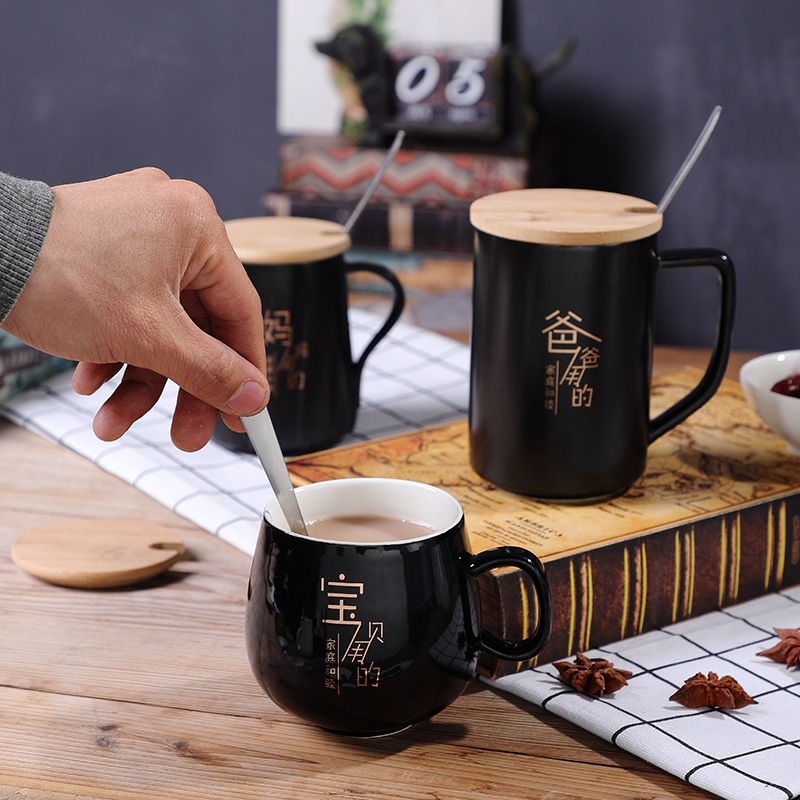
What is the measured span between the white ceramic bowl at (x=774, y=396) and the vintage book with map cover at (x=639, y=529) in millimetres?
25

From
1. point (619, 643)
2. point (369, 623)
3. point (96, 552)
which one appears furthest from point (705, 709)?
point (96, 552)

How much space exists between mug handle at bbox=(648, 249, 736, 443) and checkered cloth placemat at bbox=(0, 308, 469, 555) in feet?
1.04

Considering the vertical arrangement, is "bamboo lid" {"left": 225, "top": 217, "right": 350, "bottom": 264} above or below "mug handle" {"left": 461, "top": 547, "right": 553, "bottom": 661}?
above

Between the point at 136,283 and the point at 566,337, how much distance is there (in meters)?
0.29

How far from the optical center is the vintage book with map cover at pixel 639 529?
2.27ft

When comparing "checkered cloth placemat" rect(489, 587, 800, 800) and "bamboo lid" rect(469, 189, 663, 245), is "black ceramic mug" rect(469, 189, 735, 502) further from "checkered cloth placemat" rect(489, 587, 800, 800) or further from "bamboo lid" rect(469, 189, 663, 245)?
"checkered cloth placemat" rect(489, 587, 800, 800)

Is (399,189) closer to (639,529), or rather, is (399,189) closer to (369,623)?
(639,529)

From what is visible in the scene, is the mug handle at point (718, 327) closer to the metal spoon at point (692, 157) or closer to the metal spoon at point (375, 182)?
the metal spoon at point (692, 157)

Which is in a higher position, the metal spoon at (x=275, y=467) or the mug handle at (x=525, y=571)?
the metal spoon at (x=275, y=467)

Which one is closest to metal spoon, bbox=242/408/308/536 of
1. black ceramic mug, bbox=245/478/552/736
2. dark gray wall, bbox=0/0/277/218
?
black ceramic mug, bbox=245/478/552/736

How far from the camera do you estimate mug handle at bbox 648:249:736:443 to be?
747mm

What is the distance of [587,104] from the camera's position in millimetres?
1571

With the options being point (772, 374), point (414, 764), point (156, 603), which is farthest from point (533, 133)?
point (414, 764)

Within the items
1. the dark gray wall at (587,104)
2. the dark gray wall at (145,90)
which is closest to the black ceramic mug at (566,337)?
Result: the dark gray wall at (587,104)
